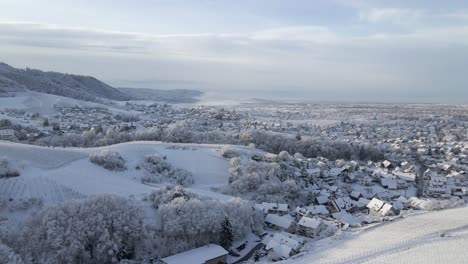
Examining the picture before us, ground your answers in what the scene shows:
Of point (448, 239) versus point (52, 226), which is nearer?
point (448, 239)

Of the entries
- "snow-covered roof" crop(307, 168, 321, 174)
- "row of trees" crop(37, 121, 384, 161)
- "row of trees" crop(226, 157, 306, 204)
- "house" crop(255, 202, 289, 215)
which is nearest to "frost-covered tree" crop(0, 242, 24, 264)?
"house" crop(255, 202, 289, 215)

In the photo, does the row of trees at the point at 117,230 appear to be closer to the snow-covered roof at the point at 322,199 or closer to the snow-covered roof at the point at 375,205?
the snow-covered roof at the point at 322,199

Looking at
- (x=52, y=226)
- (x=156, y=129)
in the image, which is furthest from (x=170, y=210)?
(x=156, y=129)

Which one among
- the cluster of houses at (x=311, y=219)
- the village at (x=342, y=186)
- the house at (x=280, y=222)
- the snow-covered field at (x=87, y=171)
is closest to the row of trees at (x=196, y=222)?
the village at (x=342, y=186)

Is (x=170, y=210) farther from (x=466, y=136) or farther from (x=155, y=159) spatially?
(x=466, y=136)

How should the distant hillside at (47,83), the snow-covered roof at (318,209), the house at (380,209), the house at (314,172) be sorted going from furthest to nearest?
the distant hillside at (47,83), the house at (314,172), the snow-covered roof at (318,209), the house at (380,209)

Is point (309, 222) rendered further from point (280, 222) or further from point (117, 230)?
point (117, 230)
